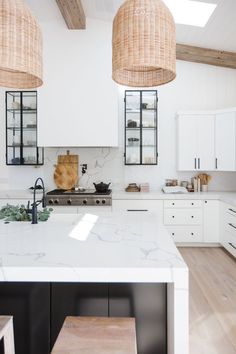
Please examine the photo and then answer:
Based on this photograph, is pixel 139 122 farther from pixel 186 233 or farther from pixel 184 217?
pixel 186 233

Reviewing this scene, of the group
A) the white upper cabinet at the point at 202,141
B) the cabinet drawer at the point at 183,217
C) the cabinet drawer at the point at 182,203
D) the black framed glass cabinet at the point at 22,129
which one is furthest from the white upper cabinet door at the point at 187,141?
the black framed glass cabinet at the point at 22,129

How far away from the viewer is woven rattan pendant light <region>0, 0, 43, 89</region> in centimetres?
149

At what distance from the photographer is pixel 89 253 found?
5.02ft

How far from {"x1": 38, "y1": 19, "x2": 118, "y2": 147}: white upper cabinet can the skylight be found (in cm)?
112

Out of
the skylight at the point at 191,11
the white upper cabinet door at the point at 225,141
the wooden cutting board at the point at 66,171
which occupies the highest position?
the skylight at the point at 191,11

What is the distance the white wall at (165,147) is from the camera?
4.93 metres

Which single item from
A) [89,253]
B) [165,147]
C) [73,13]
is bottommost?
[89,253]

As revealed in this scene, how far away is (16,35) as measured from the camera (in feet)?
4.96

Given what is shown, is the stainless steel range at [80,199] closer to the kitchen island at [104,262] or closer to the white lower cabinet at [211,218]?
the white lower cabinet at [211,218]

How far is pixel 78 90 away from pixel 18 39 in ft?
9.46

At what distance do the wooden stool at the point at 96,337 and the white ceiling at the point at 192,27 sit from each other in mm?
3588

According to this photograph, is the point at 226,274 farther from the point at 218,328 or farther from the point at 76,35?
the point at 76,35

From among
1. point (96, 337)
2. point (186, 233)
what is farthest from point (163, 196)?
point (96, 337)

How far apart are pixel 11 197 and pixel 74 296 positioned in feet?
10.1
